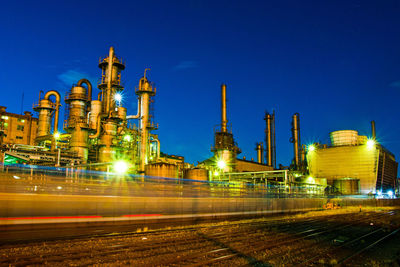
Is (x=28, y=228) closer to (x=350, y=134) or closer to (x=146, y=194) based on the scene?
(x=146, y=194)

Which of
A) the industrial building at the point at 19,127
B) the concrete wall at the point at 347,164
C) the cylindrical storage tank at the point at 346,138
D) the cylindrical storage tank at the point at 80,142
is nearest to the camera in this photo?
the cylindrical storage tank at the point at 80,142

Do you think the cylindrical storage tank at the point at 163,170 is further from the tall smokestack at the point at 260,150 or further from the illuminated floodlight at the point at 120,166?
the tall smokestack at the point at 260,150

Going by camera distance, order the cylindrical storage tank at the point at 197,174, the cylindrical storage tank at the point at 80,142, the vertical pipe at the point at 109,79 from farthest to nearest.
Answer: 1. the vertical pipe at the point at 109,79
2. the cylindrical storage tank at the point at 80,142
3. the cylindrical storage tank at the point at 197,174

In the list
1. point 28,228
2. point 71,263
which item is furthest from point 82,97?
point 71,263

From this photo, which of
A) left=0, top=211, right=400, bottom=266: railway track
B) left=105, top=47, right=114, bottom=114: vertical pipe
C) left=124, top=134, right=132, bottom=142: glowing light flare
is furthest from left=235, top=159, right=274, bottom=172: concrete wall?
left=0, top=211, right=400, bottom=266: railway track

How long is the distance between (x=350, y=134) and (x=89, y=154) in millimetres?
49625

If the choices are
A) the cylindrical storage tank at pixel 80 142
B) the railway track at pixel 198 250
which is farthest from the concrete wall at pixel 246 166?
the railway track at pixel 198 250

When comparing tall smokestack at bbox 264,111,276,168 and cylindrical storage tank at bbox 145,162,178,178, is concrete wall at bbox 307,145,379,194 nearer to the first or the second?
tall smokestack at bbox 264,111,276,168

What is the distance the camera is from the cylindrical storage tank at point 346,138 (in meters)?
62.2

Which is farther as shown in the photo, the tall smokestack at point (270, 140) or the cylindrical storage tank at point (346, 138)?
the tall smokestack at point (270, 140)

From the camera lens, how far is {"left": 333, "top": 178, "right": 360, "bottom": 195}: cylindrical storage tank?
54875 millimetres

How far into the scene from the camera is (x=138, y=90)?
146ft

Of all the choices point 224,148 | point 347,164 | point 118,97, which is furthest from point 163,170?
Answer: point 347,164

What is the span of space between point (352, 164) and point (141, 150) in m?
40.7
